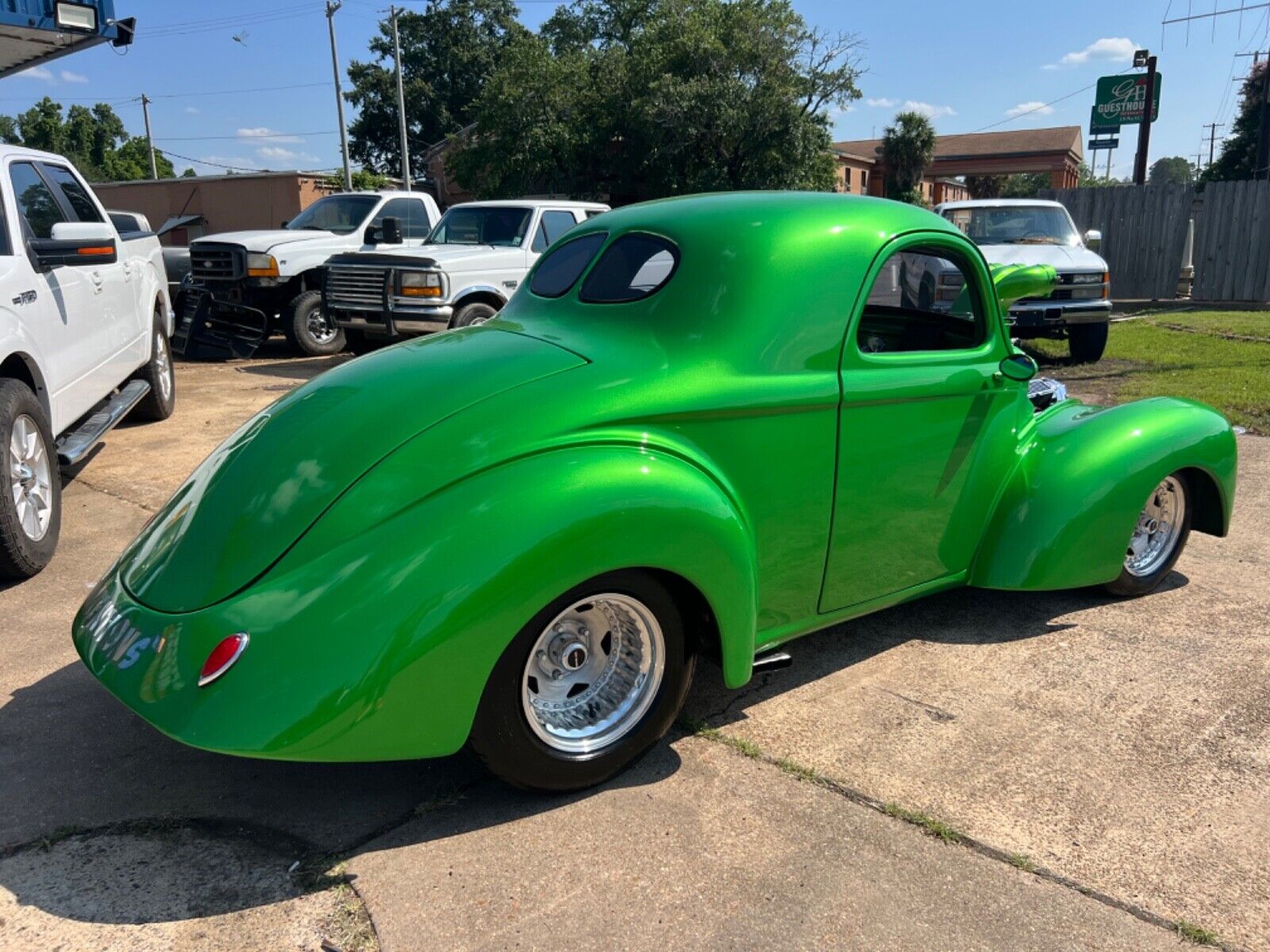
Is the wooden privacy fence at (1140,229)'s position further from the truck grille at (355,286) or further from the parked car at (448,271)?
the truck grille at (355,286)

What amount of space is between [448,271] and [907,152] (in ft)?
134

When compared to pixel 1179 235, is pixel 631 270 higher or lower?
lower

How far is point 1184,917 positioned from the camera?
7.77 feet

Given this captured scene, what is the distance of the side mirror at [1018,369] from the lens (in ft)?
12.1

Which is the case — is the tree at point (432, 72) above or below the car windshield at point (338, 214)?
above

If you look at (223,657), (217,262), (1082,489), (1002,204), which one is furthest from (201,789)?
(1002,204)

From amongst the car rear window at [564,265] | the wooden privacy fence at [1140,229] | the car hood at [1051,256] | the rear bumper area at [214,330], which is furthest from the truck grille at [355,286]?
the wooden privacy fence at [1140,229]

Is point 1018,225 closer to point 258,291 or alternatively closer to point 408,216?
point 408,216

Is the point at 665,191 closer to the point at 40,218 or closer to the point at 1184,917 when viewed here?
the point at 40,218

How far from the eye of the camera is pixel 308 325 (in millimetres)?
11734

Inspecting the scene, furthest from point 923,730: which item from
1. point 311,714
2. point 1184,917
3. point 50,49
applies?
point 50,49

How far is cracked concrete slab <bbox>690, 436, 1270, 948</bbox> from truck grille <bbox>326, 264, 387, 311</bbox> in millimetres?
7583

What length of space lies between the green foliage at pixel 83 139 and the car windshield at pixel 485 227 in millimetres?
58279

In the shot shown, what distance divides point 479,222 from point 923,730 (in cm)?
898
